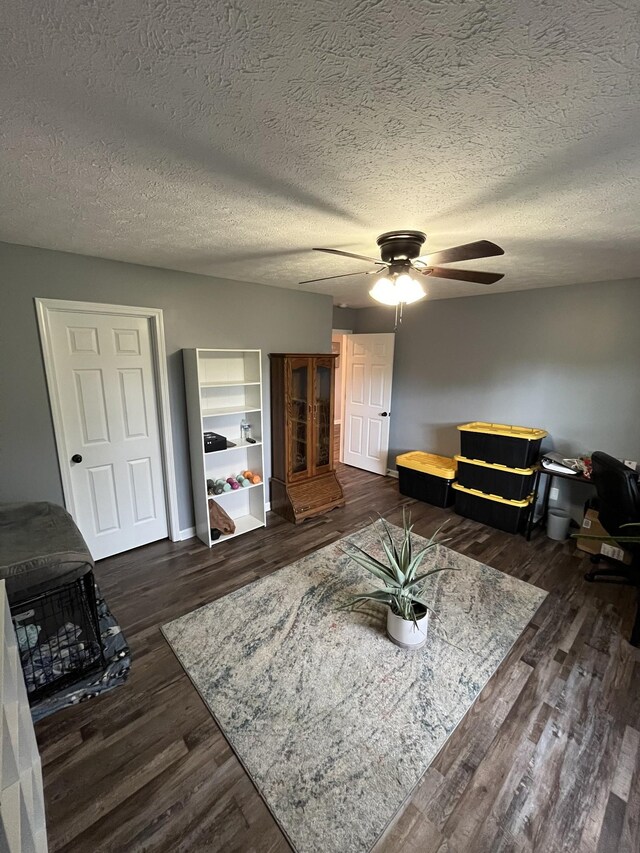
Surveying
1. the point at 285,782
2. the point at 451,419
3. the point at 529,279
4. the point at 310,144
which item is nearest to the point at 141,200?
the point at 310,144

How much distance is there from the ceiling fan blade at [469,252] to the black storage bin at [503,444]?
2228 millimetres

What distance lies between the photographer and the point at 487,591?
2.61 meters

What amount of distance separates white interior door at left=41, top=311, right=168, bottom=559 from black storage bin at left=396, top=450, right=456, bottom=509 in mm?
2756

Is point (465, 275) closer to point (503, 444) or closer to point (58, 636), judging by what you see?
point (503, 444)

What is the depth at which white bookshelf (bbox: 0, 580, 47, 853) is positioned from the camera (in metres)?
0.72

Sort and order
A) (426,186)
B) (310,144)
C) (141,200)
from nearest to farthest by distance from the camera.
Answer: (310,144)
(426,186)
(141,200)

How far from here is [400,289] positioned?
1.88m

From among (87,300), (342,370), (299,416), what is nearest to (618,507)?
(299,416)

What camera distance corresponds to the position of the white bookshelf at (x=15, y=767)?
72 centimetres

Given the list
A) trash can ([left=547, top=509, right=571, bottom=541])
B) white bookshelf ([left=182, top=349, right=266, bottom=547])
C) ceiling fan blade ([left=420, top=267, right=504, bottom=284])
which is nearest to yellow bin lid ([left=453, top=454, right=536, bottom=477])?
trash can ([left=547, top=509, right=571, bottom=541])

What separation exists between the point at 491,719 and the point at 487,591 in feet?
3.32

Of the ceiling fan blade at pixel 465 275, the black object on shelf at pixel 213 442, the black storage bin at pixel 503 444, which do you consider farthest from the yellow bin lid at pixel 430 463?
the ceiling fan blade at pixel 465 275

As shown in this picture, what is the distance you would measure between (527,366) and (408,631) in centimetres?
299

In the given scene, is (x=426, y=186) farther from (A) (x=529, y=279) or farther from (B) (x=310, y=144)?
(A) (x=529, y=279)
